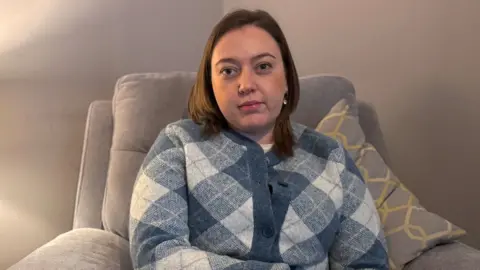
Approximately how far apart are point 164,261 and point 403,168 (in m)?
1.17

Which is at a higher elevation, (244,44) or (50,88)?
(244,44)

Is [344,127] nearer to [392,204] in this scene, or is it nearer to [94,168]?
[392,204]

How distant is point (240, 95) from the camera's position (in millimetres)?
1193

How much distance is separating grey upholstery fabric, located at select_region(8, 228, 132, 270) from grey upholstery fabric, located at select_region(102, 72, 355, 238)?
9 centimetres

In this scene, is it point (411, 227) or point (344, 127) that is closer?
point (411, 227)

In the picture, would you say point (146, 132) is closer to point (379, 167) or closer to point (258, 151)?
point (258, 151)

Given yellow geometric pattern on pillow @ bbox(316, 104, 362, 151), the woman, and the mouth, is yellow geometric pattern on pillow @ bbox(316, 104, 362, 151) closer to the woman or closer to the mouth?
the woman

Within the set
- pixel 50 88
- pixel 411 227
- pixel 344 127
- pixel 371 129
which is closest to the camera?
pixel 411 227

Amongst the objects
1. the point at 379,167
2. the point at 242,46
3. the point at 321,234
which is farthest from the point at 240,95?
the point at 379,167

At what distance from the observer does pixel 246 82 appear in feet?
3.89

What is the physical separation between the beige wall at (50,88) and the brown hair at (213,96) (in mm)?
688

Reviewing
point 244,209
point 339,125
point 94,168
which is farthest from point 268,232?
point 94,168

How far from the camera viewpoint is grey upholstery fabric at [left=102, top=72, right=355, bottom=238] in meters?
1.46

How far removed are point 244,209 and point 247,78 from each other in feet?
0.93
